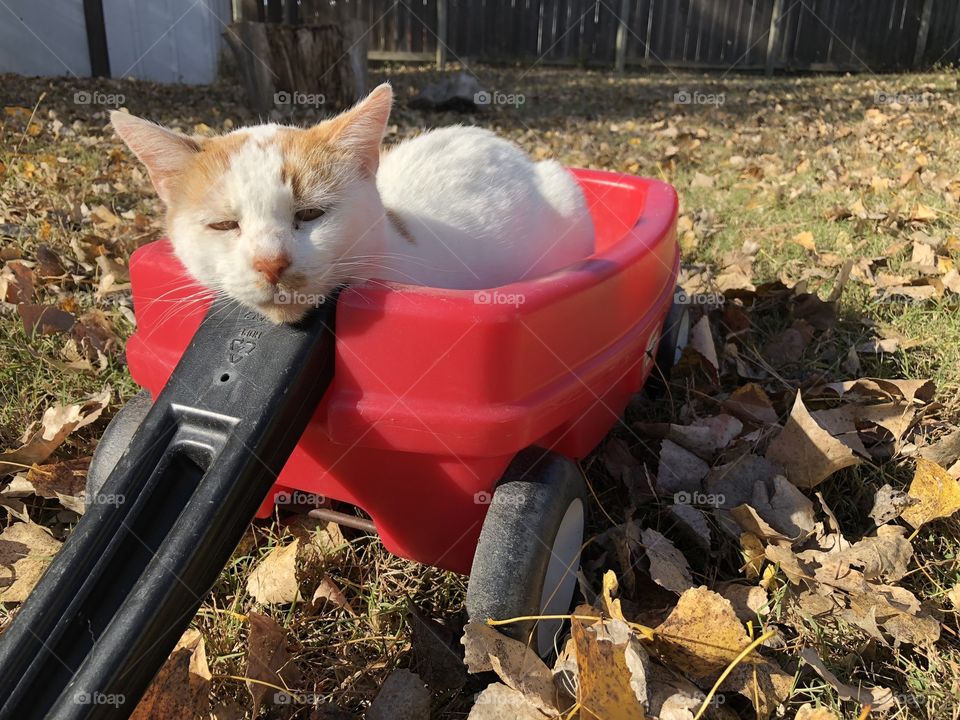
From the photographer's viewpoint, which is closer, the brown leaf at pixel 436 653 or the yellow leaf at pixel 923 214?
the brown leaf at pixel 436 653

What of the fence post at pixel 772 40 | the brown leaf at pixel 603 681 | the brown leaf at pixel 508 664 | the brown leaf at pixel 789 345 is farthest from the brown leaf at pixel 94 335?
the fence post at pixel 772 40

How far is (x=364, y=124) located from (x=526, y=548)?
760 millimetres

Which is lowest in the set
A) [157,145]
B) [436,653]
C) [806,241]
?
[436,653]

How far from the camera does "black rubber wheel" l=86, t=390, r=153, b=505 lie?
127 cm

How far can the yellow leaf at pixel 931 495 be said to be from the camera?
3.98 ft

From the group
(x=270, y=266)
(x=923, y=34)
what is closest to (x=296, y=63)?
(x=270, y=266)

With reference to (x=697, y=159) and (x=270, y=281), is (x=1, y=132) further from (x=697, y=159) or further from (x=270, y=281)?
(x=697, y=159)

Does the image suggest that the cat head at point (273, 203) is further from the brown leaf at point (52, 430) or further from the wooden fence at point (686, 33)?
the wooden fence at point (686, 33)

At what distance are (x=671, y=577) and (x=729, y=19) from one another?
1101cm

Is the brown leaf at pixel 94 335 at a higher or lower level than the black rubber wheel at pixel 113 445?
lower

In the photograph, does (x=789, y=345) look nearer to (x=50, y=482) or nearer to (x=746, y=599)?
(x=746, y=599)

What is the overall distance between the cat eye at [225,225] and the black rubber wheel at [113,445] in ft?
1.07

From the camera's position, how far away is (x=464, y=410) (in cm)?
106

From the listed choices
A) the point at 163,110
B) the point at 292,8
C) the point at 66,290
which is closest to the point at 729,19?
the point at 292,8
